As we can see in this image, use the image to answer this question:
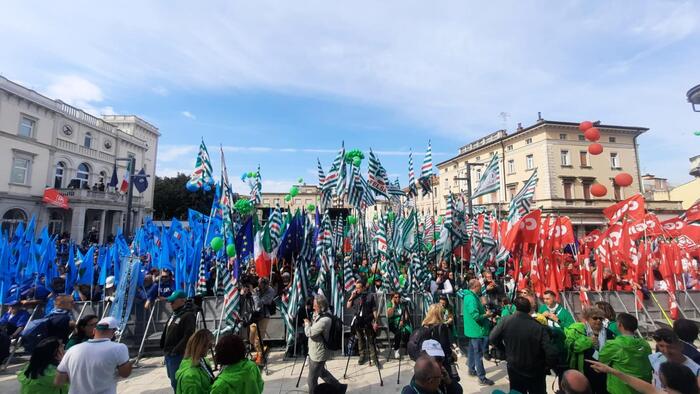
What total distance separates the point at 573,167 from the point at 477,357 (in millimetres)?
36990

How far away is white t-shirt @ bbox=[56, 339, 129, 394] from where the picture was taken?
3229 millimetres

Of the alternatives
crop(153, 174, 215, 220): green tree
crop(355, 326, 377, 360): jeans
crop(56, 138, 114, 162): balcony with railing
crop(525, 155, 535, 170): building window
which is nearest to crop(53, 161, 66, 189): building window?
crop(56, 138, 114, 162): balcony with railing

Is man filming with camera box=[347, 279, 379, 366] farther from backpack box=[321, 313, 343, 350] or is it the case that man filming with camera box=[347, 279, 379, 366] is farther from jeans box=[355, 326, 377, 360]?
backpack box=[321, 313, 343, 350]

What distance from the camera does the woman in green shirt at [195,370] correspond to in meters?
3.07

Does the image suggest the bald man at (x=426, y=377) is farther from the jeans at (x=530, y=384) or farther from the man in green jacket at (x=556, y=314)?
the man in green jacket at (x=556, y=314)

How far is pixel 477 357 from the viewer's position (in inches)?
235

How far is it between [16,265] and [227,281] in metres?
7.43

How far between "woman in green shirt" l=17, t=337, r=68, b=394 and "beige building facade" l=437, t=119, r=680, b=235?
107 ft

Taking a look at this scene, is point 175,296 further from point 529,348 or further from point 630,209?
A: point 630,209

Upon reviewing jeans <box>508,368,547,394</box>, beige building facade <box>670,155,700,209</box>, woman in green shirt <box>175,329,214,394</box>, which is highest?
beige building facade <box>670,155,700,209</box>

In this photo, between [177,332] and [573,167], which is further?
[573,167]

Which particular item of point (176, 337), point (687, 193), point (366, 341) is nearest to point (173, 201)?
point (366, 341)

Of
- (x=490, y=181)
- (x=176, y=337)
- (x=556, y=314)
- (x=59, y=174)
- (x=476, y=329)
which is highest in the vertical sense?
(x=59, y=174)

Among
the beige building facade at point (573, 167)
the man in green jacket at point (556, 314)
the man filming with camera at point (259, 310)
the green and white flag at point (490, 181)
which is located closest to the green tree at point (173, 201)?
the beige building facade at point (573, 167)
